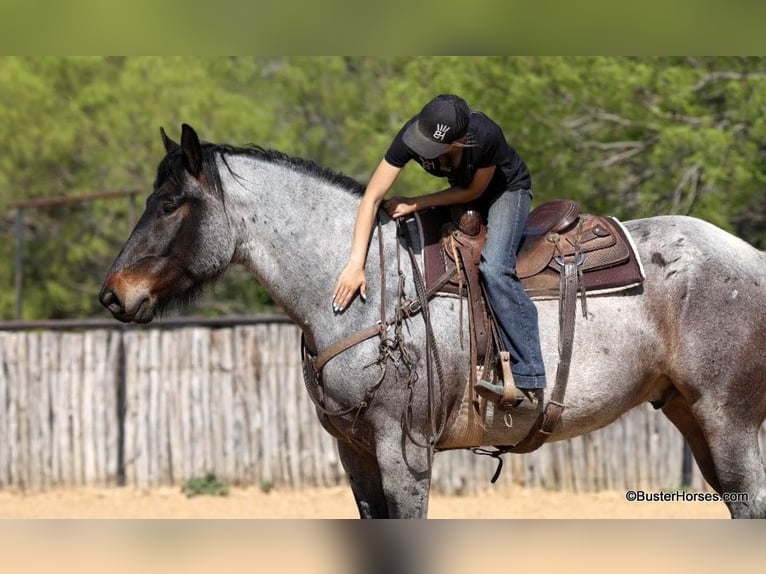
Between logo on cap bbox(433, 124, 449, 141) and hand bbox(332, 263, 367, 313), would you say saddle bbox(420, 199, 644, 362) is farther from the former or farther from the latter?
logo on cap bbox(433, 124, 449, 141)

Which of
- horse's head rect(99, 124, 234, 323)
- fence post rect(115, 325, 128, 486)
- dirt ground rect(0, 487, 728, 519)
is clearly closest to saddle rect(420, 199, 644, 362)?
horse's head rect(99, 124, 234, 323)

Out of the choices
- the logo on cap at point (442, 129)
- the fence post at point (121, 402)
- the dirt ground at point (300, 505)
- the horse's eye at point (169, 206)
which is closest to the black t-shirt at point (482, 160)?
the logo on cap at point (442, 129)

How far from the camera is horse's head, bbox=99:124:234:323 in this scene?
13.5 ft

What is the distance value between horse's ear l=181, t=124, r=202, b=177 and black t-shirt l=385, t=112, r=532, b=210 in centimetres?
81

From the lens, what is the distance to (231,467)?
10.5 metres

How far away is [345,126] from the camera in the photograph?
54.0 feet

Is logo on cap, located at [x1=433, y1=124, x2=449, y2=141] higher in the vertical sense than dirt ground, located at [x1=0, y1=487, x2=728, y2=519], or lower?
higher

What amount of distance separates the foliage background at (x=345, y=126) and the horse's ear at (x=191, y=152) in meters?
6.93

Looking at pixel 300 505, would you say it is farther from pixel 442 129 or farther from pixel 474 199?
pixel 442 129

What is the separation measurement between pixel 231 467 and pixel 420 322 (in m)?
6.84

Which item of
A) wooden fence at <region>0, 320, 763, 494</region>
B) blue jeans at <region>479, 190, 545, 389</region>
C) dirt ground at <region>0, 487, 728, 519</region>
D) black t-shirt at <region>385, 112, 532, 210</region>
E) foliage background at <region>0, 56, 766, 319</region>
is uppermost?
foliage background at <region>0, 56, 766, 319</region>
